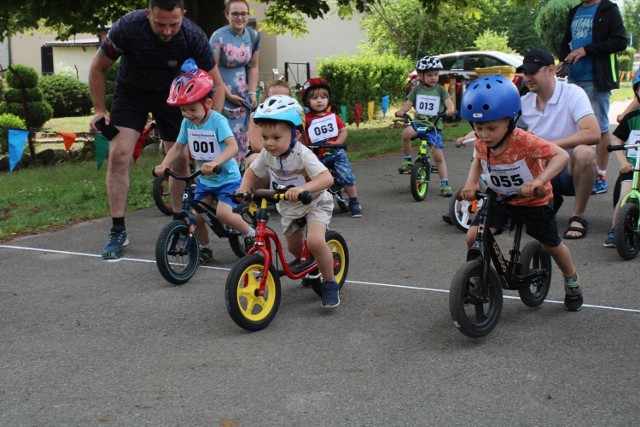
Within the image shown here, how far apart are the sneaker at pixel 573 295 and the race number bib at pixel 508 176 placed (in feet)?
2.52

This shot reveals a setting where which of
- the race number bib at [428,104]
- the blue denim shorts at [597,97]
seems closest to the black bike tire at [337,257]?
the blue denim shorts at [597,97]

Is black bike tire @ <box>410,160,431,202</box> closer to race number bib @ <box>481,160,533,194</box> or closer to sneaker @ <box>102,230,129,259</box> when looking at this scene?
sneaker @ <box>102,230,129,259</box>

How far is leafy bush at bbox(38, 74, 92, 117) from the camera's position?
95.8 ft

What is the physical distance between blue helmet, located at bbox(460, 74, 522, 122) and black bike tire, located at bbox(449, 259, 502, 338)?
0.79 m

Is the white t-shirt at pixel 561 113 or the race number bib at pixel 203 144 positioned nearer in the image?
the race number bib at pixel 203 144

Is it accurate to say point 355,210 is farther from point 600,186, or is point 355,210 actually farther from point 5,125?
point 5,125

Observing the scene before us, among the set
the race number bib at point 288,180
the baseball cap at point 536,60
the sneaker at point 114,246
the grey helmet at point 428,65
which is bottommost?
the sneaker at point 114,246

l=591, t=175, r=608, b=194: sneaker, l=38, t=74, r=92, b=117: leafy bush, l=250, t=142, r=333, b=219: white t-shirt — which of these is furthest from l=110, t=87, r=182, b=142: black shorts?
l=38, t=74, r=92, b=117: leafy bush

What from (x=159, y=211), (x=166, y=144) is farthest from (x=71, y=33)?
(x=166, y=144)

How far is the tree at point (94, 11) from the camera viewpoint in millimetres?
14336

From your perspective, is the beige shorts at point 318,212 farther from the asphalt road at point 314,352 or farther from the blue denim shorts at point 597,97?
the blue denim shorts at point 597,97

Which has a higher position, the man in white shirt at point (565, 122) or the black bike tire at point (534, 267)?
the man in white shirt at point (565, 122)

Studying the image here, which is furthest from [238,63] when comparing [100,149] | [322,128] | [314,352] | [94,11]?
[94,11]

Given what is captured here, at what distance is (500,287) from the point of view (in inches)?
191
